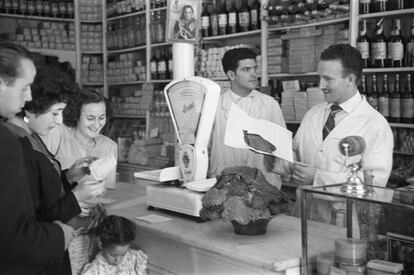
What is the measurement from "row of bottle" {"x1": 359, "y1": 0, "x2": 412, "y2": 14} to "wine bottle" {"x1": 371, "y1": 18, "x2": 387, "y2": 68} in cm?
9

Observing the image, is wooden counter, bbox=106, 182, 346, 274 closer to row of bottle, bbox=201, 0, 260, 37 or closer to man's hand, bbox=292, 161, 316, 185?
man's hand, bbox=292, 161, 316, 185

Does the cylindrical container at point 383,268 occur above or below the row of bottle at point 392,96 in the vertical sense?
below

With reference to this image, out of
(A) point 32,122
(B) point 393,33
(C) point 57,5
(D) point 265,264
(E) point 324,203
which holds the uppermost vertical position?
(C) point 57,5

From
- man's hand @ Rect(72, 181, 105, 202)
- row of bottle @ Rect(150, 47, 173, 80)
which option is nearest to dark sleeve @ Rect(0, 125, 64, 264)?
man's hand @ Rect(72, 181, 105, 202)

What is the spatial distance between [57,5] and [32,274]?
5680 millimetres

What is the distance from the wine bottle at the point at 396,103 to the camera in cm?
385

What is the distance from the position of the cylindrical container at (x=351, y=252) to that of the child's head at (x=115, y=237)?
32.2 inches

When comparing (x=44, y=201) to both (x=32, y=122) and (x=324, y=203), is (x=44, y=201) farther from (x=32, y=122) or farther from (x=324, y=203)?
(x=324, y=203)

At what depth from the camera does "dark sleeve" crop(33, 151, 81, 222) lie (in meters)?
1.52

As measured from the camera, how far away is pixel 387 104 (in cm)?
391

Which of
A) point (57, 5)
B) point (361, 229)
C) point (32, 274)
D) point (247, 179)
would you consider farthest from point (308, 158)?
point (57, 5)

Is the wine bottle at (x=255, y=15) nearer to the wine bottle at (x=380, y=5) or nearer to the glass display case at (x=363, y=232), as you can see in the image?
the wine bottle at (x=380, y=5)

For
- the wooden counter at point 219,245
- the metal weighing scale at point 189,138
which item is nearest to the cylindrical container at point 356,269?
the wooden counter at point 219,245

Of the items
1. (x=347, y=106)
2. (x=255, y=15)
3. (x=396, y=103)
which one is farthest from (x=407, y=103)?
(x=255, y=15)
